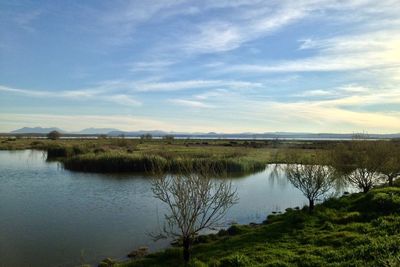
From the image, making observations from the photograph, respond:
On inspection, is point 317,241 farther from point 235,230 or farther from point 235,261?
point 235,230

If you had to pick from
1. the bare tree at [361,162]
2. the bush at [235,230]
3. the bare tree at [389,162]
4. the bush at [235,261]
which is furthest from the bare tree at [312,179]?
the bush at [235,261]

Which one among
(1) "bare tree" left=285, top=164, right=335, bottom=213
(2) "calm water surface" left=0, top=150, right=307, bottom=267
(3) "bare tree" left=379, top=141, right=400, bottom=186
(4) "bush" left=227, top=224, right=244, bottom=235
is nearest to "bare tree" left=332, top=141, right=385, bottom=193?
(3) "bare tree" left=379, top=141, right=400, bottom=186

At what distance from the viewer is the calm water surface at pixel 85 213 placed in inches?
658

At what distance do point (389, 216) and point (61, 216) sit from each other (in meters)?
17.6

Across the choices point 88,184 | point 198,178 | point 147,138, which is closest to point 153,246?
point 198,178

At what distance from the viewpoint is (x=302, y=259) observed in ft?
40.4

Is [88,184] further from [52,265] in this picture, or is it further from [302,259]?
[302,259]

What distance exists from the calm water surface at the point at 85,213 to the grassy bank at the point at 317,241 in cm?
318

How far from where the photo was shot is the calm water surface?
16.7 metres

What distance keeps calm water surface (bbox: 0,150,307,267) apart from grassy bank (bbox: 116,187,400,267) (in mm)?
3182

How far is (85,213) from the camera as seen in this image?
23.6 m

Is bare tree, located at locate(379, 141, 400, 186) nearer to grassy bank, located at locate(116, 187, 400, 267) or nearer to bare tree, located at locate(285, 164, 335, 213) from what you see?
bare tree, located at locate(285, 164, 335, 213)

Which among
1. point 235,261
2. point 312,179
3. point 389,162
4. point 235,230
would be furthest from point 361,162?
point 235,261

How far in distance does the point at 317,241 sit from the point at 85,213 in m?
14.7
